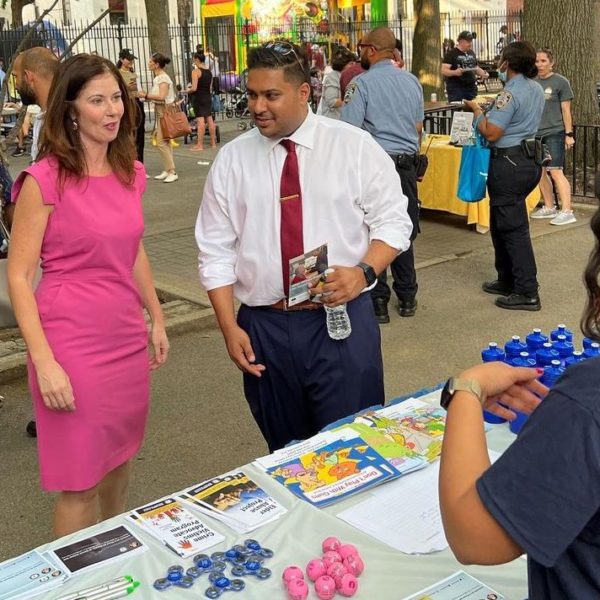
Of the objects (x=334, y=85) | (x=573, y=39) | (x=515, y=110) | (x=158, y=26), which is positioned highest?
(x=158, y=26)

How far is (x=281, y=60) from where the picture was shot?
2.78 m

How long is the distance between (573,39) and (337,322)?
8668 mm

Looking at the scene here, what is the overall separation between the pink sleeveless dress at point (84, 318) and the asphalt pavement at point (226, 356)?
3.33ft

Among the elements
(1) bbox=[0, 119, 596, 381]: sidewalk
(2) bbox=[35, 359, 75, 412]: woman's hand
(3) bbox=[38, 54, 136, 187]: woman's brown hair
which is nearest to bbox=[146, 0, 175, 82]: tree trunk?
(1) bbox=[0, 119, 596, 381]: sidewalk

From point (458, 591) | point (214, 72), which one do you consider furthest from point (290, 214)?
point (214, 72)

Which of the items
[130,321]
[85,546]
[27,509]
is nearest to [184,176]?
[27,509]

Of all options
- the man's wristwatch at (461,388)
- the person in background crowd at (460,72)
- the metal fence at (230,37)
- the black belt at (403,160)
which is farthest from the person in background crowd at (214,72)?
the man's wristwatch at (461,388)

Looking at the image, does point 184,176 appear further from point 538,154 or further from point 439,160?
point 538,154

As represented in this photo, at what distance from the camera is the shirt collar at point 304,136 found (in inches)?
113

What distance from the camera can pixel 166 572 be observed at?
1.88 m

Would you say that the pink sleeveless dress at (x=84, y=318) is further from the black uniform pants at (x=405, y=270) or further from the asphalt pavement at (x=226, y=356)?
the black uniform pants at (x=405, y=270)

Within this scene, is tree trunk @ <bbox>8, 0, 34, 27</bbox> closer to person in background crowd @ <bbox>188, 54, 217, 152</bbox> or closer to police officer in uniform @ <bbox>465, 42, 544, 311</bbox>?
person in background crowd @ <bbox>188, 54, 217, 152</bbox>

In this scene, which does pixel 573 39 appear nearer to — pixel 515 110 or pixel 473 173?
pixel 473 173

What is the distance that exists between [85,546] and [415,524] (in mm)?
791
